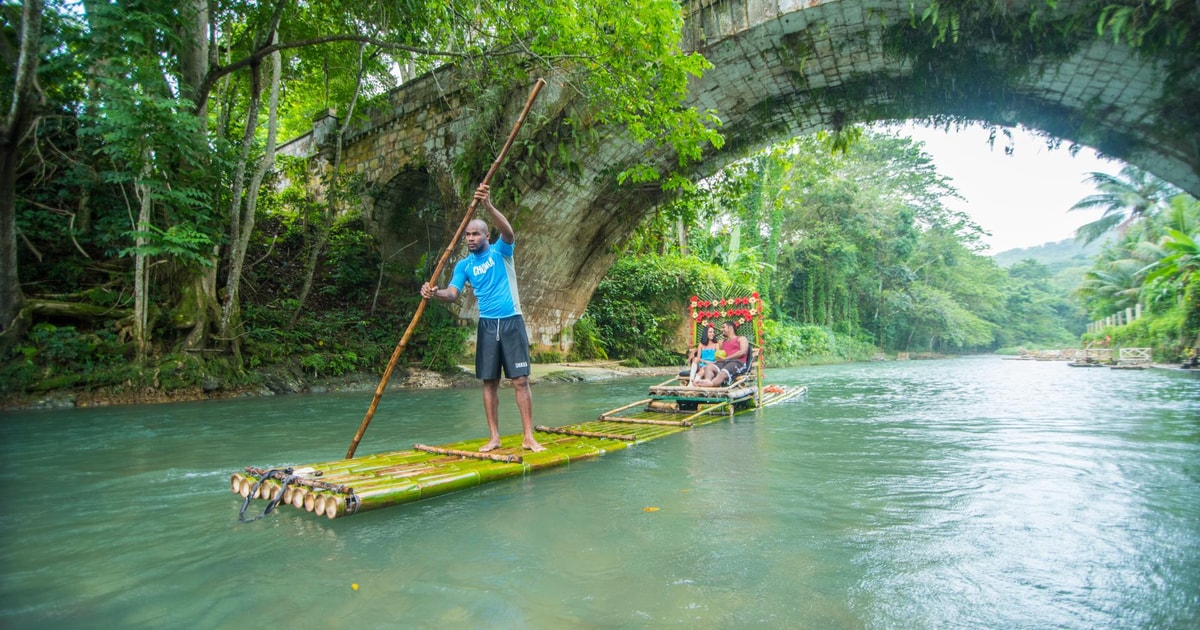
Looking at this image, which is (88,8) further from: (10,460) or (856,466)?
(856,466)

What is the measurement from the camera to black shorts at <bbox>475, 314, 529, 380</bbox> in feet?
13.1

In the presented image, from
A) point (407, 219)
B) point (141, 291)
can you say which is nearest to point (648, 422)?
point (141, 291)

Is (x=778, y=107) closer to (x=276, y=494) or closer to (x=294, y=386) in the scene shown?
(x=294, y=386)

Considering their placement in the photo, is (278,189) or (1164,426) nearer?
(1164,426)

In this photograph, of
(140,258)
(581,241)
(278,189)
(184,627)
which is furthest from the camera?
(278,189)

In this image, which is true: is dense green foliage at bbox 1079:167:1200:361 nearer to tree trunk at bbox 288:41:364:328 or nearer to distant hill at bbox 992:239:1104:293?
tree trunk at bbox 288:41:364:328

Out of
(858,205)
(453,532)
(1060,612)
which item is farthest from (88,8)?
(858,205)

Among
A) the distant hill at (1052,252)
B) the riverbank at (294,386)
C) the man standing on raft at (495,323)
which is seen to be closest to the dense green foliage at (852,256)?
the riverbank at (294,386)

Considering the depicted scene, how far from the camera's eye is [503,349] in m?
4.02

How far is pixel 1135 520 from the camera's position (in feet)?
8.79

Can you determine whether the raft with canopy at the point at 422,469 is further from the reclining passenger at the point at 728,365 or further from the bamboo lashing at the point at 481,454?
the reclining passenger at the point at 728,365

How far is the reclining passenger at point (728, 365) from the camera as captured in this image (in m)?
6.71

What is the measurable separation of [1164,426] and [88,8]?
11.0m

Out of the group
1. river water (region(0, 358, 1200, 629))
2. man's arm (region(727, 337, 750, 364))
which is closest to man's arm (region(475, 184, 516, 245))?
river water (region(0, 358, 1200, 629))
